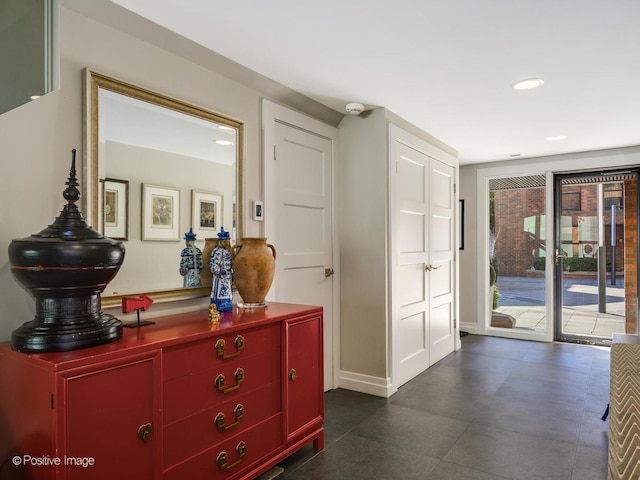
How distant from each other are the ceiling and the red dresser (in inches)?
54.2

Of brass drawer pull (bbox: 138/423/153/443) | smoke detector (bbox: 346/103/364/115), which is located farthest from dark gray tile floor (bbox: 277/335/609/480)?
smoke detector (bbox: 346/103/364/115)

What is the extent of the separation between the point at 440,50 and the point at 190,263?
68.4 inches

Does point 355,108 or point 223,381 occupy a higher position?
point 355,108

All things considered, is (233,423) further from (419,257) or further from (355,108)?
(419,257)

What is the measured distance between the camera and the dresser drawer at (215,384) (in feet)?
5.13

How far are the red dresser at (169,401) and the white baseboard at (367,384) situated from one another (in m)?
0.98

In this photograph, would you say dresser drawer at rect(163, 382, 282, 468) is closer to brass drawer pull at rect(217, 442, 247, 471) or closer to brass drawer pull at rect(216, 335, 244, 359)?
brass drawer pull at rect(217, 442, 247, 471)

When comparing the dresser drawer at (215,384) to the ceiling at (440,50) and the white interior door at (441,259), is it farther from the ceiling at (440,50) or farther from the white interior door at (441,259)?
the white interior door at (441,259)

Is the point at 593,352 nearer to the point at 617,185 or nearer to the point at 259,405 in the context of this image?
the point at 617,185

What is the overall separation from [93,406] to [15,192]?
33.6 inches

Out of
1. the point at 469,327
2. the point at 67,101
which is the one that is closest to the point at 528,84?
the point at 67,101

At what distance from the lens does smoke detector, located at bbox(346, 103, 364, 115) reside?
3.05m

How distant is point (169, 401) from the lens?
1.54 m

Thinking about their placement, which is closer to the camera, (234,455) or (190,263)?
(234,455)
